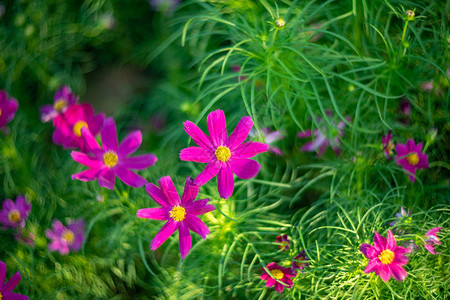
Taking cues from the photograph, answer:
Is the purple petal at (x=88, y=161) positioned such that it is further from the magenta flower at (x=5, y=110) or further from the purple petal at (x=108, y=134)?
the magenta flower at (x=5, y=110)

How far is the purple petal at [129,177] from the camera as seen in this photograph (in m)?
0.93

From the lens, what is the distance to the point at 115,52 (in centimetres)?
184

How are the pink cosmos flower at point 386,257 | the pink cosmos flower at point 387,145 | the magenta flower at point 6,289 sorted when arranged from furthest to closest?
the pink cosmos flower at point 387,145
the magenta flower at point 6,289
the pink cosmos flower at point 386,257

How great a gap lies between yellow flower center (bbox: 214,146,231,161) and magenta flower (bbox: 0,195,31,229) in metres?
0.76

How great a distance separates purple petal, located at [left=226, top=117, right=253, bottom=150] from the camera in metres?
0.83

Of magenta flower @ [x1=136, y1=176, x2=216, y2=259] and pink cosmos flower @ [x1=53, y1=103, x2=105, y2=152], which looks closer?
magenta flower @ [x1=136, y1=176, x2=216, y2=259]

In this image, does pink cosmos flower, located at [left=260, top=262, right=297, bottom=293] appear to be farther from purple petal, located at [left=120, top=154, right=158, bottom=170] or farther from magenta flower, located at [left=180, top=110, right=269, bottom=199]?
purple petal, located at [left=120, top=154, right=158, bottom=170]

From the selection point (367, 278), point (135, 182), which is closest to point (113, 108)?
point (135, 182)

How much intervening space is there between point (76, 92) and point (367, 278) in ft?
4.68

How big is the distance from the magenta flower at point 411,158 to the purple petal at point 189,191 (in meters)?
0.56

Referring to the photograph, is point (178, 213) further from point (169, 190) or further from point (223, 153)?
point (223, 153)

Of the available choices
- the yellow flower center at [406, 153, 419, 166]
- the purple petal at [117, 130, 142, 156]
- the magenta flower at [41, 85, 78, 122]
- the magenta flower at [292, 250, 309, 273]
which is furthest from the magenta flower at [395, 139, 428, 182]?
the magenta flower at [41, 85, 78, 122]

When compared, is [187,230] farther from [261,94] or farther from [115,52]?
[115,52]

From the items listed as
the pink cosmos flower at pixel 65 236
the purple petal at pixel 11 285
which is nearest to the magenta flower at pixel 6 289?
the purple petal at pixel 11 285
